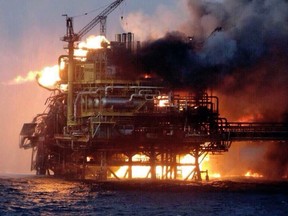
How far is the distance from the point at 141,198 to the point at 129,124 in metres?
17.5

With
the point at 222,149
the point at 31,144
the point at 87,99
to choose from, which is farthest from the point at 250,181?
the point at 31,144

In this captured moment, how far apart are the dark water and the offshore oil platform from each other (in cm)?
473

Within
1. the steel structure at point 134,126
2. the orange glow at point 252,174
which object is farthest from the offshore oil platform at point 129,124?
the orange glow at point 252,174

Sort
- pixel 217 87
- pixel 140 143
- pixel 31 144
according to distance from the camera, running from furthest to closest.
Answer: pixel 31 144 → pixel 217 87 → pixel 140 143

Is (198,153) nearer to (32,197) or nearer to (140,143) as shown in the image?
(140,143)

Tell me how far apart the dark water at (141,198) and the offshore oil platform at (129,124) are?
4725 mm

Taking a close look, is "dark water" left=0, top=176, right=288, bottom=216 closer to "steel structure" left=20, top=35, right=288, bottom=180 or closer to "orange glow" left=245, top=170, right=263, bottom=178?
"steel structure" left=20, top=35, right=288, bottom=180

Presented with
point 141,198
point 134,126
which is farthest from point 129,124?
point 141,198

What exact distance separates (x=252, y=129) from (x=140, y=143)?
13739 millimetres

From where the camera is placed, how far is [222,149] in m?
112

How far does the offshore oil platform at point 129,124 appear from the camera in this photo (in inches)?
4291

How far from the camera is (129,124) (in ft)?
358

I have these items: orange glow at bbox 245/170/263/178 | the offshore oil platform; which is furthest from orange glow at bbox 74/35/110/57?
orange glow at bbox 245/170/263/178

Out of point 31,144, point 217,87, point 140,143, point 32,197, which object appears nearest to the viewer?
point 32,197
